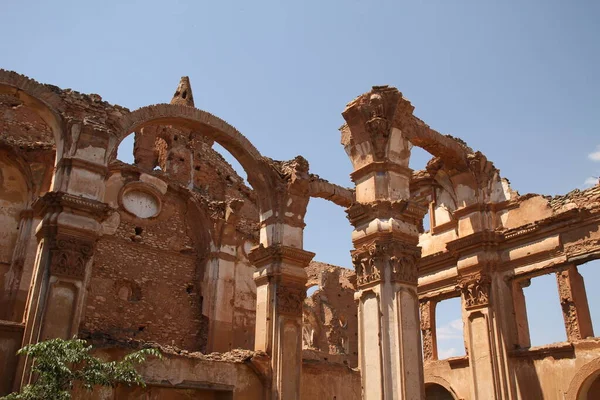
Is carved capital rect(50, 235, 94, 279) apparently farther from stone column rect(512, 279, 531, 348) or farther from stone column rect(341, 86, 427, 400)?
stone column rect(512, 279, 531, 348)

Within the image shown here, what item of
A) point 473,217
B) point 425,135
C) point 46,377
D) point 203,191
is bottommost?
point 46,377

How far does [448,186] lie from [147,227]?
9714 millimetres

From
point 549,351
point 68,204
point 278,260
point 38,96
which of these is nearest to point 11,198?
point 38,96

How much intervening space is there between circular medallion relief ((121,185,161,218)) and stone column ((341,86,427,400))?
9.88 m

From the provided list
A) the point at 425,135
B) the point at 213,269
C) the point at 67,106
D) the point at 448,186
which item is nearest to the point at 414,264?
the point at 425,135

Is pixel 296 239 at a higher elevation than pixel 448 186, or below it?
below

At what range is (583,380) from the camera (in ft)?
34.8

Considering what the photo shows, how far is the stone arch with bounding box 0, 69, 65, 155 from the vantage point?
36.3 ft

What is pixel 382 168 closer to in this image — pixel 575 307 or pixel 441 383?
pixel 575 307

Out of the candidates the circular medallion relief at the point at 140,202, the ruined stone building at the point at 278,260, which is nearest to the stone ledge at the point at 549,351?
the ruined stone building at the point at 278,260

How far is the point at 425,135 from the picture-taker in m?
11.9

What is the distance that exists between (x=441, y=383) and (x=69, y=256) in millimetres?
8601

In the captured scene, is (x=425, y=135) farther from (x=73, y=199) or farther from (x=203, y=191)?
(x=203, y=191)

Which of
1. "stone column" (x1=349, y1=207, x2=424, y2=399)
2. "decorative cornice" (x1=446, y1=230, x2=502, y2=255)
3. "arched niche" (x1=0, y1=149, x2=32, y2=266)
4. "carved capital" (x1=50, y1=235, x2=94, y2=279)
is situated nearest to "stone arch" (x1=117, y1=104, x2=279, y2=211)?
"carved capital" (x1=50, y1=235, x2=94, y2=279)
